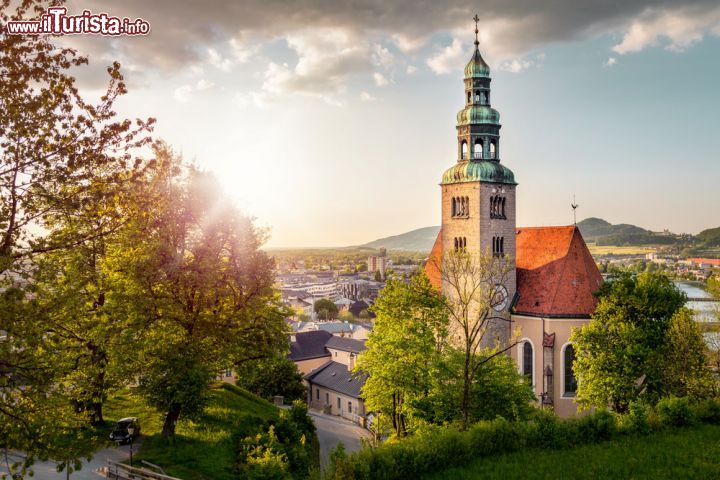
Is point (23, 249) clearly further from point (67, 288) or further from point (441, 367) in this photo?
point (441, 367)

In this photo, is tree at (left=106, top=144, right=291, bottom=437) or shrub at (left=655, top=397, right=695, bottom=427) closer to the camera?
shrub at (left=655, top=397, right=695, bottom=427)

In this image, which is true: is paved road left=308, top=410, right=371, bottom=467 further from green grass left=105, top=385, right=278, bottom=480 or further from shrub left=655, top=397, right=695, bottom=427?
shrub left=655, top=397, right=695, bottom=427

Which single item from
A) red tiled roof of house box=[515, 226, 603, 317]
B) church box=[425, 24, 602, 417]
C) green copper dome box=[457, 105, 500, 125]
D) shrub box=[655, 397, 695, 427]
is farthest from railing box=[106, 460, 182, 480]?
green copper dome box=[457, 105, 500, 125]

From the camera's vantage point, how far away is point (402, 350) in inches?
1123

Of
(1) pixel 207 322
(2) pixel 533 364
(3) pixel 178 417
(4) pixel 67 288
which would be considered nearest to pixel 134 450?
(3) pixel 178 417

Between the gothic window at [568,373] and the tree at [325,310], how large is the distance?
97.6 metres

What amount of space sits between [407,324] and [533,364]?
15.2 m

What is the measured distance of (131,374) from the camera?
2380 centimetres

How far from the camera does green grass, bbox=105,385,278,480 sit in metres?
22.9

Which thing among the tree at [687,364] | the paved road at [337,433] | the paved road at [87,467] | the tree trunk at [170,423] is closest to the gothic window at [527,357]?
the tree at [687,364]

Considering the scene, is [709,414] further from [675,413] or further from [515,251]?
[515,251]

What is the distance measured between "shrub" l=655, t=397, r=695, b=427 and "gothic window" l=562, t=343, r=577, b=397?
18.9 metres

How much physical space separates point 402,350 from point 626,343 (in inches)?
563

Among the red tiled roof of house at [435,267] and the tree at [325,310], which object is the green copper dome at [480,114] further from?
the tree at [325,310]
